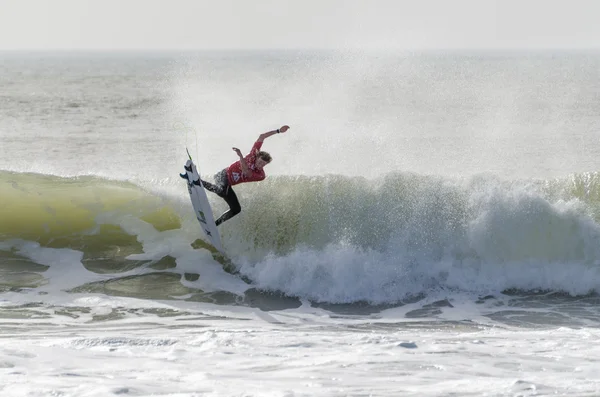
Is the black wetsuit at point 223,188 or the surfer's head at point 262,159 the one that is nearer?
the surfer's head at point 262,159

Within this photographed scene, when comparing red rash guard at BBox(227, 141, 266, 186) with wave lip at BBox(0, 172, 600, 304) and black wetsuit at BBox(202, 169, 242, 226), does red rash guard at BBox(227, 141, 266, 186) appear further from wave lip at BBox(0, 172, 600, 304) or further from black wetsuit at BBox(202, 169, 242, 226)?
wave lip at BBox(0, 172, 600, 304)

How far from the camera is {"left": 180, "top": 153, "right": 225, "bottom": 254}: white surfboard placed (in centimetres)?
1093

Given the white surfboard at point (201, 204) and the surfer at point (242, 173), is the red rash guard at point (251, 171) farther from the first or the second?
the white surfboard at point (201, 204)

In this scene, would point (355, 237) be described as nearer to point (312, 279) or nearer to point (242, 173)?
Result: point (312, 279)

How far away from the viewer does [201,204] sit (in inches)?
442

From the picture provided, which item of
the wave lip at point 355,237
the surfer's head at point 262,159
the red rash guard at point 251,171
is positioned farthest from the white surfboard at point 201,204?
the surfer's head at point 262,159

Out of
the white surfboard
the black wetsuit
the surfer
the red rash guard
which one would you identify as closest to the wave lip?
the white surfboard

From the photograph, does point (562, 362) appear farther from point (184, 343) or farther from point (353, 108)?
point (353, 108)

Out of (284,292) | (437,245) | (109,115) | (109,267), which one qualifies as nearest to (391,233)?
(437,245)

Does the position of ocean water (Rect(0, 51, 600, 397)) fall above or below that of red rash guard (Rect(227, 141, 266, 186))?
below

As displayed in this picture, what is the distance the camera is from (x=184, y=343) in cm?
776

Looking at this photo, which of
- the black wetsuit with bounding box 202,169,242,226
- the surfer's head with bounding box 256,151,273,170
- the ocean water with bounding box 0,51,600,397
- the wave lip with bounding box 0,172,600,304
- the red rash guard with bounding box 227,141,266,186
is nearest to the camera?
the ocean water with bounding box 0,51,600,397

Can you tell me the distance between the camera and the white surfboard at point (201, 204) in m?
10.9

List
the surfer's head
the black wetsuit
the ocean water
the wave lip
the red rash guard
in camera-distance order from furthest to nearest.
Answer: the wave lip < the black wetsuit < the red rash guard < the surfer's head < the ocean water
